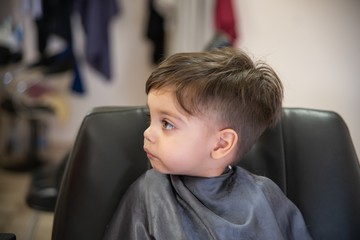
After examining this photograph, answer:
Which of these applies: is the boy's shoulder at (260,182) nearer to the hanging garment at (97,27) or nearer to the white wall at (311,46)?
the white wall at (311,46)

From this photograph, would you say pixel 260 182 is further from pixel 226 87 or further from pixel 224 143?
pixel 226 87

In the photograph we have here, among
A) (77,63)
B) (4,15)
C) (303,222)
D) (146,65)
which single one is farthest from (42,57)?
(303,222)

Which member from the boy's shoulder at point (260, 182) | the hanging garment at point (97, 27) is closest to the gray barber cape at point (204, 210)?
the boy's shoulder at point (260, 182)

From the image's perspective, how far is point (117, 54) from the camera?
3.12 m

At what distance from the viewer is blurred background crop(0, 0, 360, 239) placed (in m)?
1.88

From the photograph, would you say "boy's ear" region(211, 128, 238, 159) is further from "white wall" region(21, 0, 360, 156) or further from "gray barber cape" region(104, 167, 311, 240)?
"white wall" region(21, 0, 360, 156)

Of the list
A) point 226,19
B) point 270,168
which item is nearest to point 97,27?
point 226,19

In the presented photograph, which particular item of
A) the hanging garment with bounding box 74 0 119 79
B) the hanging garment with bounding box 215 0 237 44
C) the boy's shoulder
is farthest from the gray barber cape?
the hanging garment with bounding box 74 0 119 79

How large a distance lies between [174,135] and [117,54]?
2.48 metres

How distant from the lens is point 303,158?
926 mm

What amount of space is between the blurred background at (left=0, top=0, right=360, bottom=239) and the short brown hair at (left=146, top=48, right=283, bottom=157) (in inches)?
30.1

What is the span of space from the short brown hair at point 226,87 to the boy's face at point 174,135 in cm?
2

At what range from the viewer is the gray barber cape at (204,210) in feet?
2.58

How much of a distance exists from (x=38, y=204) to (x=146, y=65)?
193cm
